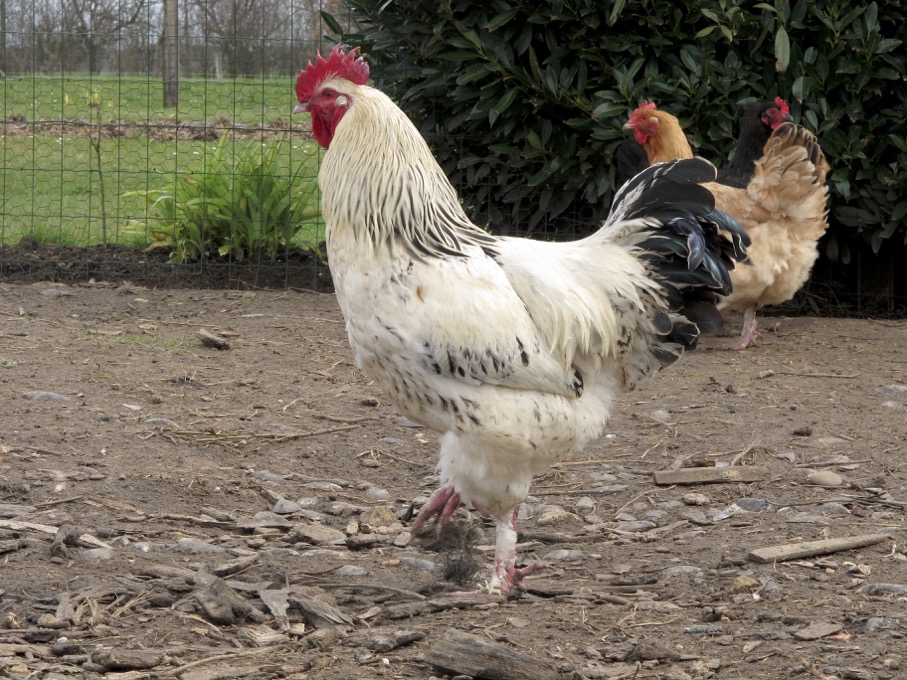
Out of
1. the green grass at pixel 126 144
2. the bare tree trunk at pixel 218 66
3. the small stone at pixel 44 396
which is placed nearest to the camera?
the small stone at pixel 44 396

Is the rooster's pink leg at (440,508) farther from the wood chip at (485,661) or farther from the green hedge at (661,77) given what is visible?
the green hedge at (661,77)

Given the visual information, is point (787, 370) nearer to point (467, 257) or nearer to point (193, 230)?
point (467, 257)

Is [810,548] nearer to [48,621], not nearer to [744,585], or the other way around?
[744,585]

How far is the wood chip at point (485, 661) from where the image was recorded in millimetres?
3100

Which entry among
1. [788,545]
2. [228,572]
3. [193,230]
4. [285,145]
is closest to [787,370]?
[788,545]

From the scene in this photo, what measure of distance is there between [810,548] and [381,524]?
177cm

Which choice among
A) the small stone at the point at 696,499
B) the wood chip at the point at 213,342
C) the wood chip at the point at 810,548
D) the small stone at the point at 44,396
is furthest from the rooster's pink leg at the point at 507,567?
the wood chip at the point at 213,342

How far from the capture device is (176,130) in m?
9.20

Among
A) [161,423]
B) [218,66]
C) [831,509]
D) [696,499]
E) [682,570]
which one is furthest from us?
[218,66]

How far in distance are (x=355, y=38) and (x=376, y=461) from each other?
4.63 m

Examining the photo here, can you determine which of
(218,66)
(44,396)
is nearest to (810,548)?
(44,396)

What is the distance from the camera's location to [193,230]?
8.95 m

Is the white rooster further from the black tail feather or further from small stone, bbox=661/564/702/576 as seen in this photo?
small stone, bbox=661/564/702/576

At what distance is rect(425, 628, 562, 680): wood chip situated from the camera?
3100 mm
